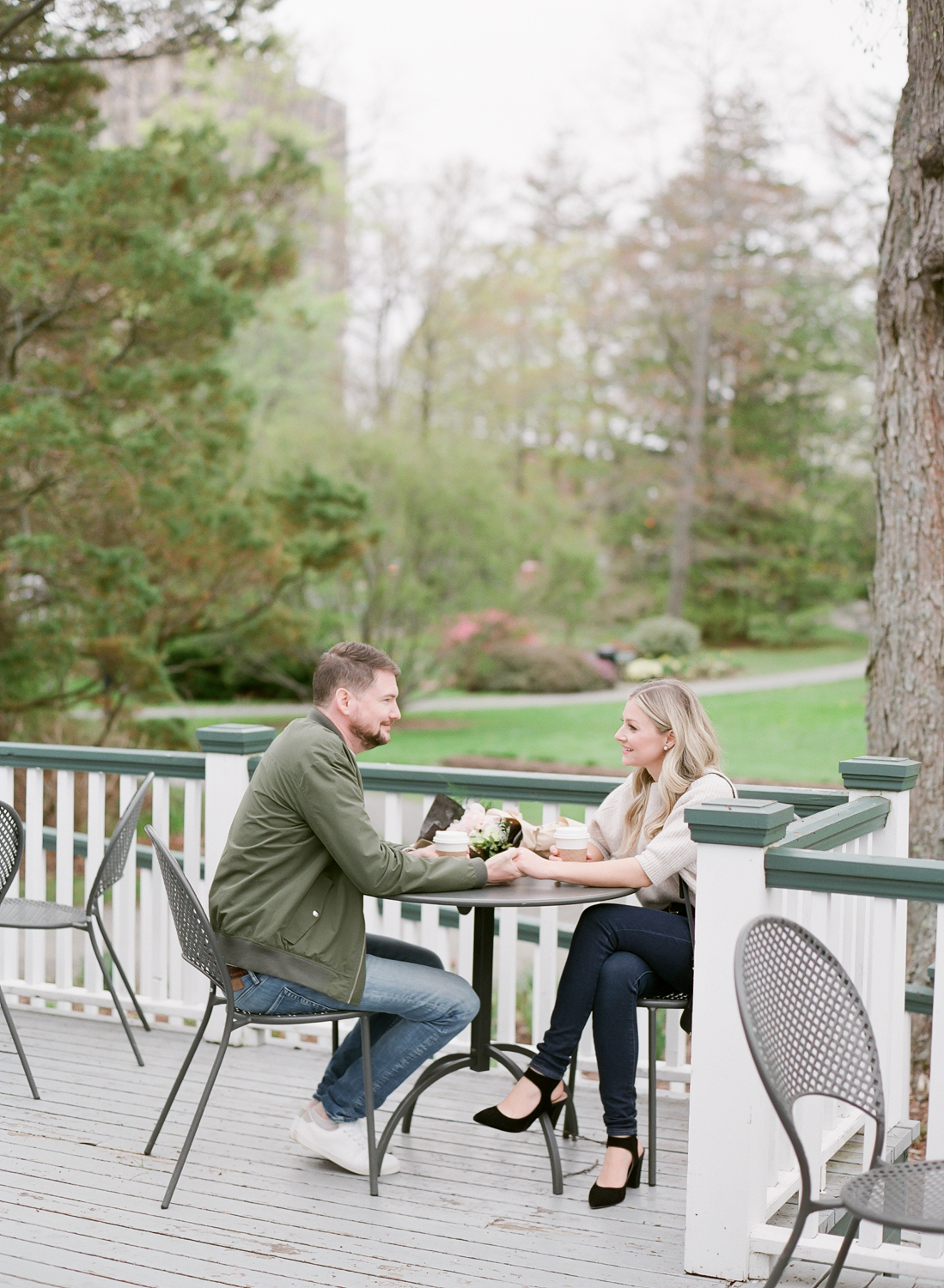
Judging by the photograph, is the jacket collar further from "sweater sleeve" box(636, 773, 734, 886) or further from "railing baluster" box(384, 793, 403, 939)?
"railing baluster" box(384, 793, 403, 939)

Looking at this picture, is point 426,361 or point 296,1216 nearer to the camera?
point 296,1216

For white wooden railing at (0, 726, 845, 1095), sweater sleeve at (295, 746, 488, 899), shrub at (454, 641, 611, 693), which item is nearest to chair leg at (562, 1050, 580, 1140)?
white wooden railing at (0, 726, 845, 1095)

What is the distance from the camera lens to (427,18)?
1033 inches

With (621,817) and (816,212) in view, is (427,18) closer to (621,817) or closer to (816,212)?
(816,212)

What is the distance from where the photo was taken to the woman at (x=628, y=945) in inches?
125

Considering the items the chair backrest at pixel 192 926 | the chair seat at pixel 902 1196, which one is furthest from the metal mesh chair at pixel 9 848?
the chair seat at pixel 902 1196

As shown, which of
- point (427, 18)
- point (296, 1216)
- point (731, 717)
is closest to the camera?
point (296, 1216)

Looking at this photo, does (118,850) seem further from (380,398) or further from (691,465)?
(691,465)

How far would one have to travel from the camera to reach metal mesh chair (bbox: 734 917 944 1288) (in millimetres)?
2232

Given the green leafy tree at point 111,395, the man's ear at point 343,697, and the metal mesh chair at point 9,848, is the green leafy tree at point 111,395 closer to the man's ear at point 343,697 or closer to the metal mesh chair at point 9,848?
the metal mesh chair at point 9,848

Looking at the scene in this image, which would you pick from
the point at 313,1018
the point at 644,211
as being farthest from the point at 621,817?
the point at 644,211

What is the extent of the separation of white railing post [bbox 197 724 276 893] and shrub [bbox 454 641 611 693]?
15.1 m

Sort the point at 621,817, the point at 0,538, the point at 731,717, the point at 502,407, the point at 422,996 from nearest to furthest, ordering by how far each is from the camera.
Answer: the point at 422,996 → the point at 621,817 → the point at 0,538 → the point at 731,717 → the point at 502,407

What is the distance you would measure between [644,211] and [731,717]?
1481 centimetres
